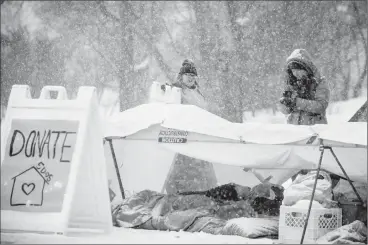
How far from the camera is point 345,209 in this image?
554 centimetres

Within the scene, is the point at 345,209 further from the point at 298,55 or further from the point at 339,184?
the point at 298,55

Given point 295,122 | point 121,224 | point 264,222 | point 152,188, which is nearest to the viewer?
point 264,222

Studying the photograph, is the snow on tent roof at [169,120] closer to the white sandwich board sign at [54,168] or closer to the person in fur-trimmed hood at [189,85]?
the white sandwich board sign at [54,168]

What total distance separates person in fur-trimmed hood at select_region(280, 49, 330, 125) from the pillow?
1.49 metres

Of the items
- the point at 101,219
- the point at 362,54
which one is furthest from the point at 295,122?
the point at 362,54

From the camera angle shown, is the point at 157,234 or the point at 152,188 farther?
the point at 152,188

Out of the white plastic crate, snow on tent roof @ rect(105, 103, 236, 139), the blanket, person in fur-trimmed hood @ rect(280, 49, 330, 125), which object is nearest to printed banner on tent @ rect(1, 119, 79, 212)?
snow on tent roof @ rect(105, 103, 236, 139)

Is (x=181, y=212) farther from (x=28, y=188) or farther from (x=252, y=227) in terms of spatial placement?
(x=28, y=188)

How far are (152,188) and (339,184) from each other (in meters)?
2.41

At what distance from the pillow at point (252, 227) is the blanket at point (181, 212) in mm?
169

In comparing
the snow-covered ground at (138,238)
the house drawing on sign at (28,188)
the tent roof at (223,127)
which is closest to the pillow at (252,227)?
the snow-covered ground at (138,238)

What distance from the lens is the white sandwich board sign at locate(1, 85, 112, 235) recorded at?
449cm

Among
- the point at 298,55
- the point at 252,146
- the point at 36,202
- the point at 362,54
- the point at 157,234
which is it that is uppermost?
the point at 362,54

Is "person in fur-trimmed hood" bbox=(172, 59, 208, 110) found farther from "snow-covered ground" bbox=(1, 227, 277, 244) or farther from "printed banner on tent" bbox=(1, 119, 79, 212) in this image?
"printed banner on tent" bbox=(1, 119, 79, 212)
